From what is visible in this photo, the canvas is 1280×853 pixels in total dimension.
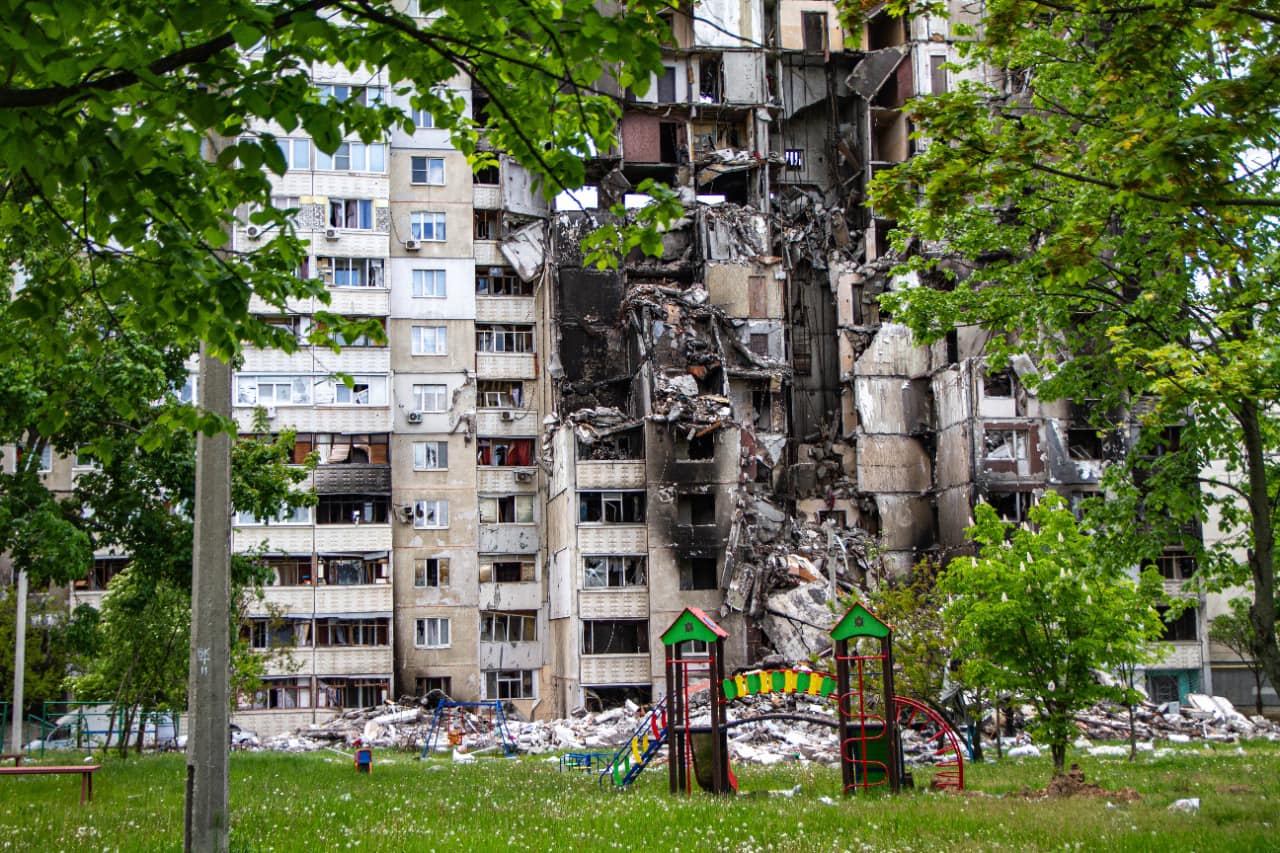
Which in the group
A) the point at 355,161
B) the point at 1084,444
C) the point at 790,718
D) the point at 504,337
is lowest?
the point at 790,718

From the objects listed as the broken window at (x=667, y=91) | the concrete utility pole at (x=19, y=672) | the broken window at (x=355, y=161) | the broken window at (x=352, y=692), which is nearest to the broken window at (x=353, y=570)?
the broken window at (x=352, y=692)

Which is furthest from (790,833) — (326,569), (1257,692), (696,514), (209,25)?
(1257,692)

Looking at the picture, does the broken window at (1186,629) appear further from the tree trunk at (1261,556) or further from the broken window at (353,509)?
the tree trunk at (1261,556)

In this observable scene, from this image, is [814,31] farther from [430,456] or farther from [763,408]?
[430,456]

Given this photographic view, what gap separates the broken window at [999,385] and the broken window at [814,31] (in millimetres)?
21061

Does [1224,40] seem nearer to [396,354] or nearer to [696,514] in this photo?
[696,514]

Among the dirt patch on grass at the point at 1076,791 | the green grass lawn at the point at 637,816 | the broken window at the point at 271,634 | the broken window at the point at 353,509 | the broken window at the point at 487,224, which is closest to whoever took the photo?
the green grass lawn at the point at 637,816

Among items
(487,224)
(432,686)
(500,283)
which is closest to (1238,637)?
(432,686)

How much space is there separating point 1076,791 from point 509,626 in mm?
43353

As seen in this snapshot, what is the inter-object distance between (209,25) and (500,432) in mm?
56092

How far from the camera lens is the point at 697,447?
58188 mm

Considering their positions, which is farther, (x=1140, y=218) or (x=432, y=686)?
(x=432, y=686)

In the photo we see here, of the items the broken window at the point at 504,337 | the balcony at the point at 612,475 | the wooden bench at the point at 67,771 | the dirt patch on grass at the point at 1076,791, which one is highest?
the broken window at the point at 504,337

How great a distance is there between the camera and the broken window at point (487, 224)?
65.8 m
